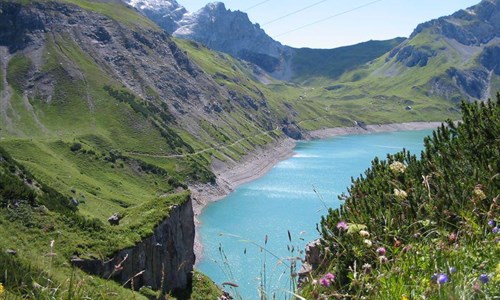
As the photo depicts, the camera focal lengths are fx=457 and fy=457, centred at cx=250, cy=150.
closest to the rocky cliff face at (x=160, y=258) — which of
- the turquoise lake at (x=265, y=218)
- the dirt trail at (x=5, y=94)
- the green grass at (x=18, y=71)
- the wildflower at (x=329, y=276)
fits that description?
the turquoise lake at (x=265, y=218)

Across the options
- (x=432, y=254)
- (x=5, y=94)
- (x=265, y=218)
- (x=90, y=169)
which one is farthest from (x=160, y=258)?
(x=5, y=94)

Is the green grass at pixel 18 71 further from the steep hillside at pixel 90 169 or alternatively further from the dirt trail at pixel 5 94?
the dirt trail at pixel 5 94

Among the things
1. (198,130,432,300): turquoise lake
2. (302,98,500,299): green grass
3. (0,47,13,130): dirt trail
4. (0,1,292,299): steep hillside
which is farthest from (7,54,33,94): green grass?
(302,98,500,299): green grass

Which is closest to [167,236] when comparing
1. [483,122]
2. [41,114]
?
[483,122]

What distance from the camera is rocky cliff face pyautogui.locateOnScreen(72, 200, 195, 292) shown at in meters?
35.2

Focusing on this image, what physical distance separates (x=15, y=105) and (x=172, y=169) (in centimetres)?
6178

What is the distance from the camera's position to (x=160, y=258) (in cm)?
4356

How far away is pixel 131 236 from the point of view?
39.4 meters

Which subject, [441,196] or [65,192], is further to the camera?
[65,192]

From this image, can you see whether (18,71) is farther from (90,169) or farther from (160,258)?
(160,258)

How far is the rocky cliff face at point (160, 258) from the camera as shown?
35.2m

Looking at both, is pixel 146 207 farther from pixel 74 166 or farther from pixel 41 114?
pixel 41 114

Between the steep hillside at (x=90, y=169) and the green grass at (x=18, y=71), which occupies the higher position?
the green grass at (x=18, y=71)

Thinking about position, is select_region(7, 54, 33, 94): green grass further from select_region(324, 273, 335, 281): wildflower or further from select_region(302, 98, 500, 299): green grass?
select_region(324, 273, 335, 281): wildflower
